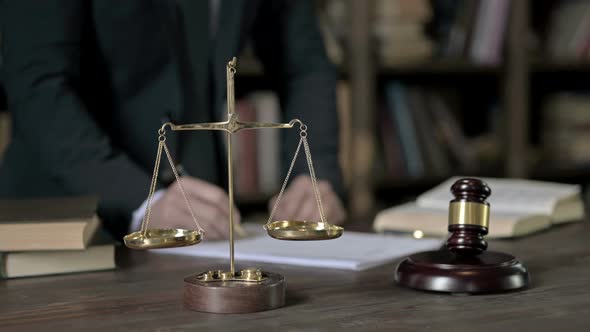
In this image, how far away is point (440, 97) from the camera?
3.33 m

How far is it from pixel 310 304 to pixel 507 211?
2.60 ft

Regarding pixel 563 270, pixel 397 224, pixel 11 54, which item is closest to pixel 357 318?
pixel 563 270

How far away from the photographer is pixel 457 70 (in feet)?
10.6

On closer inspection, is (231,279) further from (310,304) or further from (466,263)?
(466,263)

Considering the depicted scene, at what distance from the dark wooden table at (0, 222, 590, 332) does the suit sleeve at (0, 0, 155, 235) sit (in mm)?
380

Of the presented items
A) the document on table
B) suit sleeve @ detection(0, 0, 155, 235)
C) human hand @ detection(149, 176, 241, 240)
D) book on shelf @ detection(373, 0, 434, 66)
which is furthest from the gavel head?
book on shelf @ detection(373, 0, 434, 66)

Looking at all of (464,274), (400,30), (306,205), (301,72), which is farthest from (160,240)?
(400,30)

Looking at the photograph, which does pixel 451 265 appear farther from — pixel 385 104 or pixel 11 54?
pixel 385 104

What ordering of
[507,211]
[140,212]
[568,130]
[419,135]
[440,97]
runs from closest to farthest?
1. [140,212]
2. [507,211]
3. [419,135]
4. [440,97]
5. [568,130]

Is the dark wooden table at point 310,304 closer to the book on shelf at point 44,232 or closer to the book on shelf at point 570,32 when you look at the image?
the book on shelf at point 44,232

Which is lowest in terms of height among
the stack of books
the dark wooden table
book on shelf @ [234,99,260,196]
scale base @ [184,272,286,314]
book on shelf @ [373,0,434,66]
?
the dark wooden table

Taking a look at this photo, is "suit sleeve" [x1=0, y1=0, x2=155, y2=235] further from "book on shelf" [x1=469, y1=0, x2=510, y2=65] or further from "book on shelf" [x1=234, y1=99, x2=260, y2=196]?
"book on shelf" [x1=469, y1=0, x2=510, y2=65]

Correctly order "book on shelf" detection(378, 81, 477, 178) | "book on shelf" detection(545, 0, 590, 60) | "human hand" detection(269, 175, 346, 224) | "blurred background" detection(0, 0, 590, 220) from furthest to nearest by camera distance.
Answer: "book on shelf" detection(545, 0, 590, 60)
"book on shelf" detection(378, 81, 477, 178)
"blurred background" detection(0, 0, 590, 220)
"human hand" detection(269, 175, 346, 224)

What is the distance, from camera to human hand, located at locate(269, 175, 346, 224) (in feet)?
5.27
